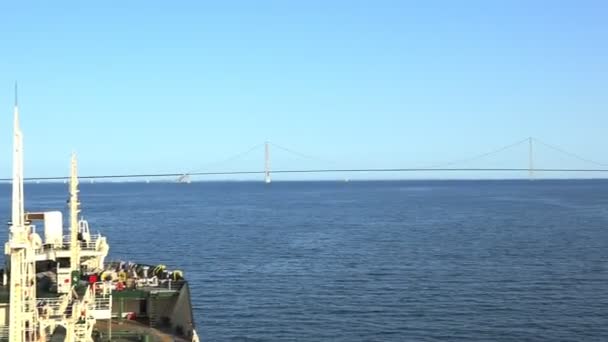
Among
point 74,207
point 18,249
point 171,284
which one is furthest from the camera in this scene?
point 171,284

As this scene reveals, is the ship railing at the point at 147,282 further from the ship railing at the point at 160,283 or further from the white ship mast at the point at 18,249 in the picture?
the white ship mast at the point at 18,249

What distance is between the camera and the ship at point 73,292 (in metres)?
21.6

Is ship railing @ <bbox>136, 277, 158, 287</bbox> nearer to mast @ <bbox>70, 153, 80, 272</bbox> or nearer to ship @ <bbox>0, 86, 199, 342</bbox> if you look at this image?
ship @ <bbox>0, 86, 199, 342</bbox>

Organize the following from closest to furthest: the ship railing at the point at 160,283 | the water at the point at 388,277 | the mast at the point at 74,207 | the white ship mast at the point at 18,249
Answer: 1. the white ship mast at the point at 18,249
2. the mast at the point at 74,207
3. the ship railing at the point at 160,283
4. the water at the point at 388,277

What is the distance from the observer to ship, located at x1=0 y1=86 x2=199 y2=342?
21578mm

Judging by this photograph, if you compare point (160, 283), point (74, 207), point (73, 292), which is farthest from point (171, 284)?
point (73, 292)

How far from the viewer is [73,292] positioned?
1190 inches

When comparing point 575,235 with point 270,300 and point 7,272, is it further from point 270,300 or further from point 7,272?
point 7,272

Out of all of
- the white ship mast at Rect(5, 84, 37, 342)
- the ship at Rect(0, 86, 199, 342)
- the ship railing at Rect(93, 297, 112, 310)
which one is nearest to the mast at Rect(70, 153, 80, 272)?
the ship at Rect(0, 86, 199, 342)

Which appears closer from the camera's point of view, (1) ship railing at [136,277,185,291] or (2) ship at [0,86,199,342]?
(2) ship at [0,86,199,342]

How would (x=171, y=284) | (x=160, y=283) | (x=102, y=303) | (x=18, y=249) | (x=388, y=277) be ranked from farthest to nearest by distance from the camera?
(x=388, y=277)
(x=160, y=283)
(x=171, y=284)
(x=102, y=303)
(x=18, y=249)

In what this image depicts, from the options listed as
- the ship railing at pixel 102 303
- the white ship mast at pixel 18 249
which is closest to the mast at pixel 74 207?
the ship railing at pixel 102 303

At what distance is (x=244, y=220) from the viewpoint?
159m

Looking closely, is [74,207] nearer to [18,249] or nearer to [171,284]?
[171,284]
